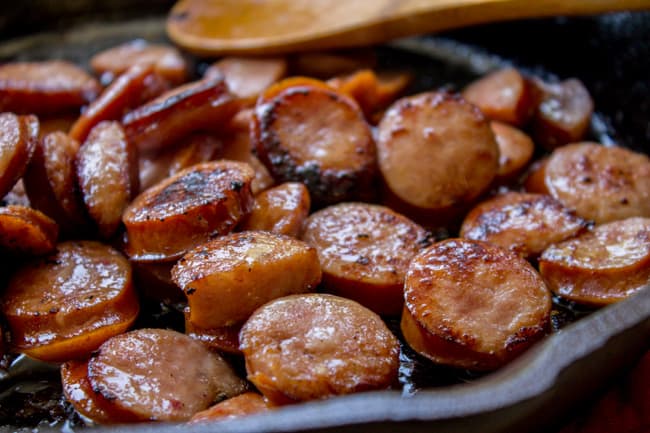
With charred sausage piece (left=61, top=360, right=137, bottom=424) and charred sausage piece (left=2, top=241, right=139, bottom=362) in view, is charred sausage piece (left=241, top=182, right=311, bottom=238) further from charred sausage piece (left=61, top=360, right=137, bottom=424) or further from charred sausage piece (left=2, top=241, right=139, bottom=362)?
charred sausage piece (left=61, top=360, right=137, bottom=424)

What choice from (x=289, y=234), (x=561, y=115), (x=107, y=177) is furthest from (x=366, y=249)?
(x=561, y=115)

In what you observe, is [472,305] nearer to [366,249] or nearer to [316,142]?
[366,249]

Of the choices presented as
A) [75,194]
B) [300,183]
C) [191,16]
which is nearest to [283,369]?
[300,183]

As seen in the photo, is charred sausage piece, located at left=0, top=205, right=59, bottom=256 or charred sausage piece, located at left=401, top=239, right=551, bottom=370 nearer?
charred sausage piece, located at left=401, top=239, right=551, bottom=370

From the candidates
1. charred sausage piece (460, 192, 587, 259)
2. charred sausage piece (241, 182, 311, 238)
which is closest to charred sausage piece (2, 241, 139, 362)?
charred sausage piece (241, 182, 311, 238)

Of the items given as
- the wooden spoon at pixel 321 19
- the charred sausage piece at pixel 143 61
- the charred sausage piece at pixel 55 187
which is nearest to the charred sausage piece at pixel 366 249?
the charred sausage piece at pixel 55 187

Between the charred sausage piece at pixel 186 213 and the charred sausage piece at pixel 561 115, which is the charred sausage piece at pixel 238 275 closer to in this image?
the charred sausage piece at pixel 186 213
